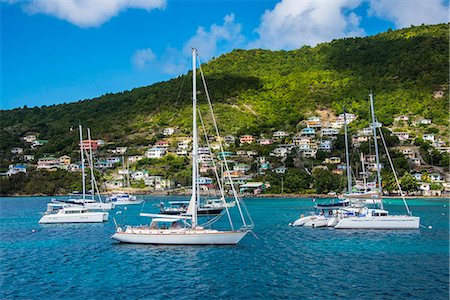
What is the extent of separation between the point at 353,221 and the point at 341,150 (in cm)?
9440

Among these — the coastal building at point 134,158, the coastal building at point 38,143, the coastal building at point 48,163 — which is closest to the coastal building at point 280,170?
the coastal building at point 134,158

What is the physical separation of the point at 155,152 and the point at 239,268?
122193mm

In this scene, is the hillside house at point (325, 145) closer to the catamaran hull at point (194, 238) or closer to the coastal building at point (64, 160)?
the coastal building at point (64, 160)

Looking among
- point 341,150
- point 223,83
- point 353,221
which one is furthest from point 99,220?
point 223,83

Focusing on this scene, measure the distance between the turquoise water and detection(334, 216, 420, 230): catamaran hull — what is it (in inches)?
82.9

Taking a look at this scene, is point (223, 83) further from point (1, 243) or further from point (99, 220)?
point (1, 243)

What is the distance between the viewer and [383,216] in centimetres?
4122

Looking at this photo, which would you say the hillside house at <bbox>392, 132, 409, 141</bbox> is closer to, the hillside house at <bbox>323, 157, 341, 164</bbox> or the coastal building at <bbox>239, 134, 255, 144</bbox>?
the hillside house at <bbox>323, 157, 341, 164</bbox>

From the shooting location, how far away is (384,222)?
134 ft

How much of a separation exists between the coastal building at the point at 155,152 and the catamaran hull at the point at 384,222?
106 meters

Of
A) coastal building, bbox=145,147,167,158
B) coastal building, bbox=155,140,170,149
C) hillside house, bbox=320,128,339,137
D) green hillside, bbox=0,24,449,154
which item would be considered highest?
green hillside, bbox=0,24,449,154

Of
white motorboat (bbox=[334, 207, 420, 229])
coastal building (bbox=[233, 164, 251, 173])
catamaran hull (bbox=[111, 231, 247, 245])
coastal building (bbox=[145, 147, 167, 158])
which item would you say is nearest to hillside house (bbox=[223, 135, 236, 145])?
coastal building (bbox=[145, 147, 167, 158])

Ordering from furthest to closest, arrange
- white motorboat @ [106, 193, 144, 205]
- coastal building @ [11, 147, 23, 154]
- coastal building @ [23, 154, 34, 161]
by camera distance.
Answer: coastal building @ [11, 147, 23, 154]
coastal building @ [23, 154, 34, 161]
white motorboat @ [106, 193, 144, 205]

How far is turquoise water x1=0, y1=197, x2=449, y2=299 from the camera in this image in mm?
21031
